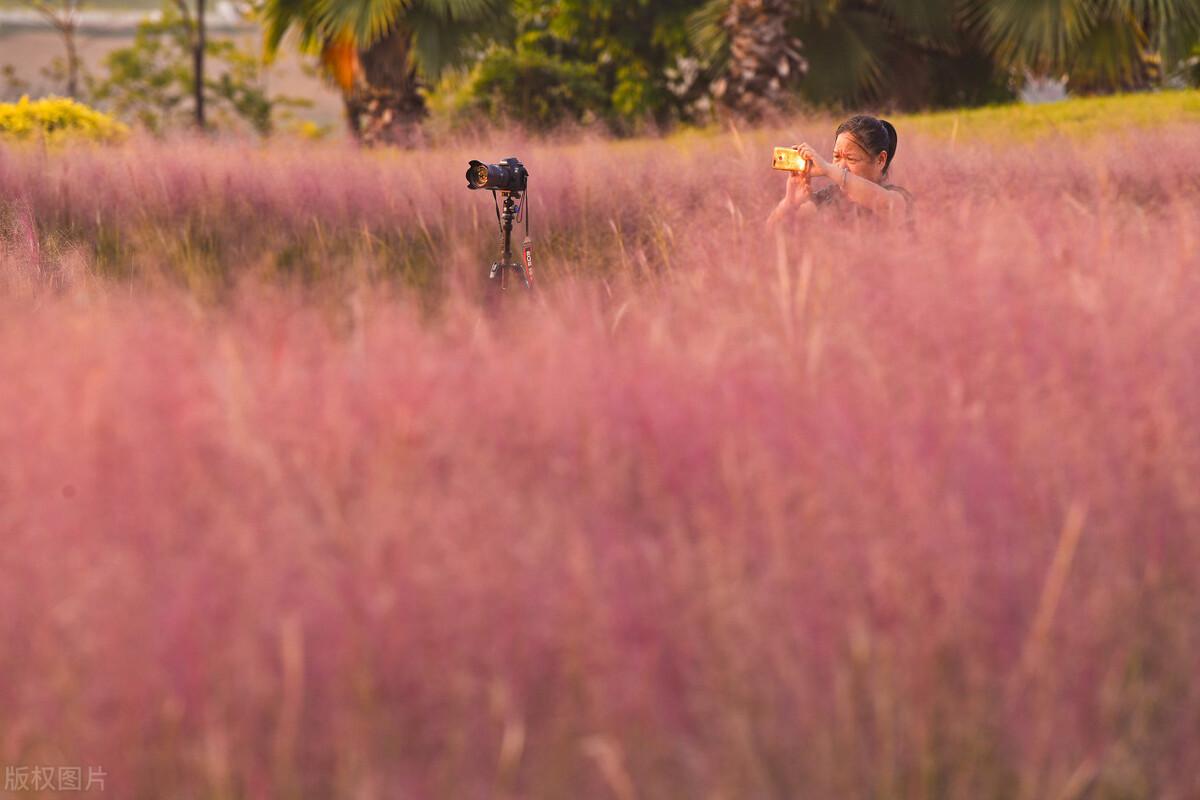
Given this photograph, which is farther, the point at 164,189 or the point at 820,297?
the point at 164,189

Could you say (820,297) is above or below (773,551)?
above

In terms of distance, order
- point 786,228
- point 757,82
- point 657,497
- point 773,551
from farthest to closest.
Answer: point 757,82 < point 786,228 < point 657,497 < point 773,551

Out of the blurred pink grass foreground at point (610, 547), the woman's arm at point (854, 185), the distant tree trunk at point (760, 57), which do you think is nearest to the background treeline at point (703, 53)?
the distant tree trunk at point (760, 57)

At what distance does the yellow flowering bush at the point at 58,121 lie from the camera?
12.2 meters

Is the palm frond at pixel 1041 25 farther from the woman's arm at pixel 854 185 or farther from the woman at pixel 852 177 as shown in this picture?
the woman's arm at pixel 854 185

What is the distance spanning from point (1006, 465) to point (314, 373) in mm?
1276

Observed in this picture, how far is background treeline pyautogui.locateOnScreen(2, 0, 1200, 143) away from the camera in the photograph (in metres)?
12.9

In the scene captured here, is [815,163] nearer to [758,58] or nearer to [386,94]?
[758,58]

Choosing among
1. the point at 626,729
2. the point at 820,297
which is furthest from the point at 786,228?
the point at 626,729

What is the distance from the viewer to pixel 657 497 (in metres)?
2.24

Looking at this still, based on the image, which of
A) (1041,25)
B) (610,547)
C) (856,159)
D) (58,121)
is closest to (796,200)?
(856,159)

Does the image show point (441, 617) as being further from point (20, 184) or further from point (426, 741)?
point (20, 184)

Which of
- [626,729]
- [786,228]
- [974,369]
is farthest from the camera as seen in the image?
[786,228]

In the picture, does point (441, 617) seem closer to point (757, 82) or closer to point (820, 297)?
point (820, 297)
